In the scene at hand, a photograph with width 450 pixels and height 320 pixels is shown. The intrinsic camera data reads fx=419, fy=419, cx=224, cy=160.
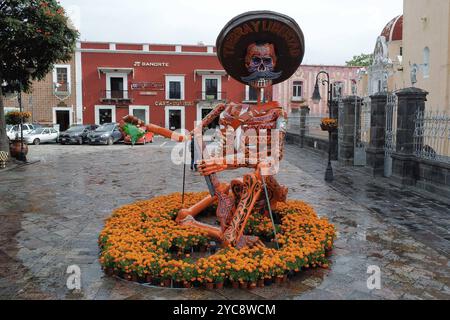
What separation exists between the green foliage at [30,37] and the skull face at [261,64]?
9851mm

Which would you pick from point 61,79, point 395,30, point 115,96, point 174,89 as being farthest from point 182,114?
point 395,30

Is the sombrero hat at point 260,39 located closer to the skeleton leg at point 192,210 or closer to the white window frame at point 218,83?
the skeleton leg at point 192,210

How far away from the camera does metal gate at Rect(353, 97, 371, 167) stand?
1434 centimetres

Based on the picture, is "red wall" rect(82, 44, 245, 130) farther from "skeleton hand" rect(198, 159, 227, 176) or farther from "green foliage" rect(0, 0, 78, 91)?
"skeleton hand" rect(198, 159, 227, 176)

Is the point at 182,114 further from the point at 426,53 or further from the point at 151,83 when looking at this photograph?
the point at 426,53

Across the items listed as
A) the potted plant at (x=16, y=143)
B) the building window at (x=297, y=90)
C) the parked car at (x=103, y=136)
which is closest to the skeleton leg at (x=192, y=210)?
the potted plant at (x=16, y=143)

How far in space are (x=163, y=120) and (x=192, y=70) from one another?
4802 mm

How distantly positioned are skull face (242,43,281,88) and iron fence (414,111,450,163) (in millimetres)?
5299

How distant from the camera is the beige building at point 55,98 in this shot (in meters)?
32.2

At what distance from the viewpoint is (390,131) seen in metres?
12.1

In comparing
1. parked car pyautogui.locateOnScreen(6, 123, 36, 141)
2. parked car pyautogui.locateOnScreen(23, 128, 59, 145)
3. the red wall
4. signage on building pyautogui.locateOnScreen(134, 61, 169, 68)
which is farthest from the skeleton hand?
signage on building pyautogui.locateOnScreen(134, 61, 169, 68)

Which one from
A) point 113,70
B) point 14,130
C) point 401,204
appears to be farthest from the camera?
point 113,70

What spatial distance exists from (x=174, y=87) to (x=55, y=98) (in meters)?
9.37
